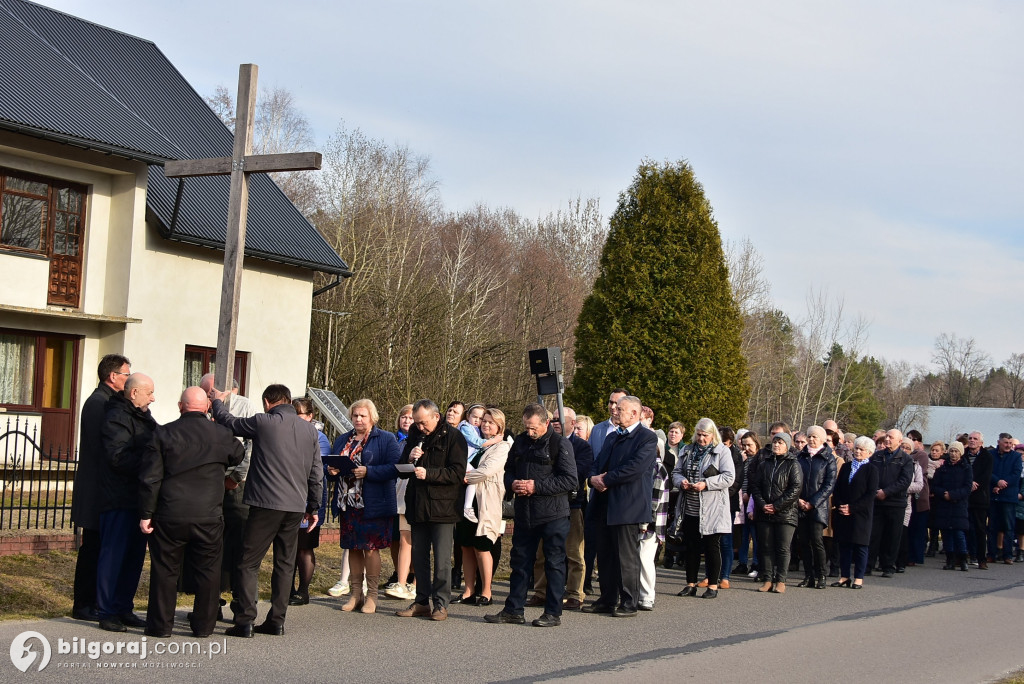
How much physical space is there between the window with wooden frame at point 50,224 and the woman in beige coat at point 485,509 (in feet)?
38.7

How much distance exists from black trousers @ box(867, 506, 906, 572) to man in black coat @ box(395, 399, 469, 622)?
312 inches

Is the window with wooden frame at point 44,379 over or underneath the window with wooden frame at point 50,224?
underneath

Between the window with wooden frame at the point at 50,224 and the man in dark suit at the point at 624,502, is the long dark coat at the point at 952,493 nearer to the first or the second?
the man in dark suit at the point at 624,502

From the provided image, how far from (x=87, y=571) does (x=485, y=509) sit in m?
3.69

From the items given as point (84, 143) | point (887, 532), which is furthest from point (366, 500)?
point (84, 143)

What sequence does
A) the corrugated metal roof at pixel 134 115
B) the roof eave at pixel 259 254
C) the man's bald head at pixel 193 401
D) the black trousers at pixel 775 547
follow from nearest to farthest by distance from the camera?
the man's bald head at pixel 193 401
the black trousers at pixel 775 547
the corrugated metal roof at pixel 134 115
the roof eave at pixel 259 254

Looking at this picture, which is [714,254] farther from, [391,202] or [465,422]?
[391,202]

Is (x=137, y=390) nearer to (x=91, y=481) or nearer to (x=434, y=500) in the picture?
(x=91, y=481)

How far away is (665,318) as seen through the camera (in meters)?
20.7

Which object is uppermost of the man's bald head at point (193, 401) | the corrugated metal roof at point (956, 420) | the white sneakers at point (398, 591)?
the corrugated metal roof at point (956, 420)

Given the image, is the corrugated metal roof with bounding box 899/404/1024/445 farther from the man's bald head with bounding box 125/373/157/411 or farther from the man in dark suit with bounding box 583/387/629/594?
the man's bald head with bounding box 125/373/157/411

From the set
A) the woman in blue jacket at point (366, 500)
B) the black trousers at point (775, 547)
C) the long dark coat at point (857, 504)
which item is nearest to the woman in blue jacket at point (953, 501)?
the long dark coat at point (857, 504)

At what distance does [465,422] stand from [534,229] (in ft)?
140

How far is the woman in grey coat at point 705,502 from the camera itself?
40.1ft
